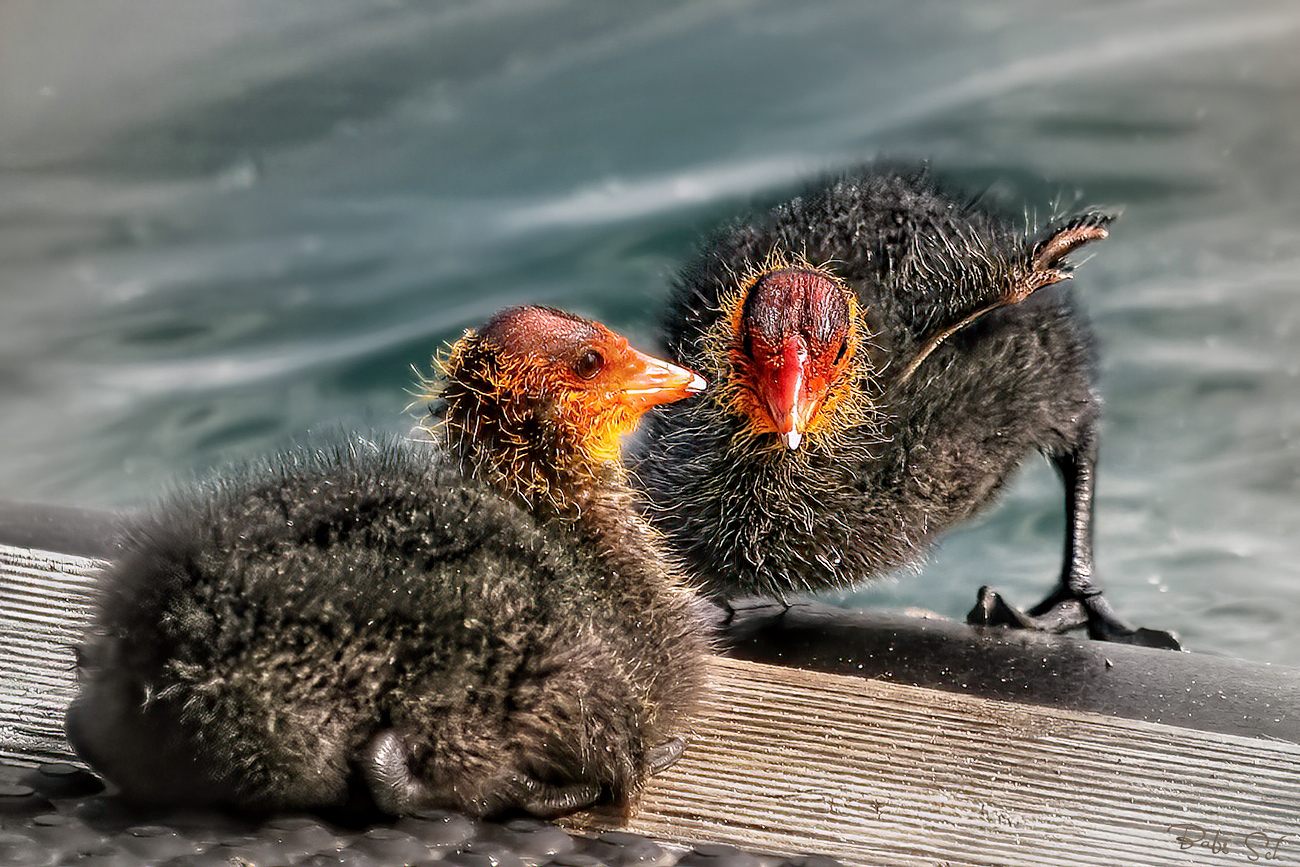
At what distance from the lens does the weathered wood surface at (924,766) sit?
58.1 inches

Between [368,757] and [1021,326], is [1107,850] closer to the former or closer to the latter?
[368,757]

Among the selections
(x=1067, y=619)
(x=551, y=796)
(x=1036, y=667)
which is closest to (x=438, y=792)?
(x=551, y=796)

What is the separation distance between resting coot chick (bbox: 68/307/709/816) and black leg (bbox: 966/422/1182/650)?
1.27 meters

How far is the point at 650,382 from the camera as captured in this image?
1.52 m

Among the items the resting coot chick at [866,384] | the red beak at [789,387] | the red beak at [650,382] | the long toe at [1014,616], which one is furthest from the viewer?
the long toe at [1014,616]

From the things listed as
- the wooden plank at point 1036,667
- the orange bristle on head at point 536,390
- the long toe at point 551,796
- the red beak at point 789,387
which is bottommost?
the long toe at point 551,796

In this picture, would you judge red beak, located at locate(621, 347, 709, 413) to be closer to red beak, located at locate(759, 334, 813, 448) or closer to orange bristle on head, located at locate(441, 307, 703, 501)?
orange bristle on head, located at locate(441, 307, 703, 501)

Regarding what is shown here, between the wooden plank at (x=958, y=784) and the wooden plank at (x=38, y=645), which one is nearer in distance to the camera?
the wooden plank at (x=958, y=784)

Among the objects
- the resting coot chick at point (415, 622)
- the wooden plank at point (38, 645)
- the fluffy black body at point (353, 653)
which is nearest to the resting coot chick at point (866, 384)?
the resting coot chick at point (415, 622)

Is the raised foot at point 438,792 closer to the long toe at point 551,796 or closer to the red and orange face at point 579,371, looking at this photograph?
the long toe at point 551,796

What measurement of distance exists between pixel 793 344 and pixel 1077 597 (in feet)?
3.56

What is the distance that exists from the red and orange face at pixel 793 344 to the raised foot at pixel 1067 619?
0.71 meters

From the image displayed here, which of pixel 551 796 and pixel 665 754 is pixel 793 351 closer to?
pixel 665 754

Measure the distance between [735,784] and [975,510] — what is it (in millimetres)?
1129
